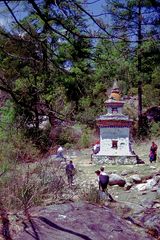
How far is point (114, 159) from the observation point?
19641mm

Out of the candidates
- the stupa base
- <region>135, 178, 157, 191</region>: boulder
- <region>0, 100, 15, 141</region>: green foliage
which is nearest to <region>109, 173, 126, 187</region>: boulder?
<region>135, 178, 157, 191</region>: boulder

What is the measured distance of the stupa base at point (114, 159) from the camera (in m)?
19.3

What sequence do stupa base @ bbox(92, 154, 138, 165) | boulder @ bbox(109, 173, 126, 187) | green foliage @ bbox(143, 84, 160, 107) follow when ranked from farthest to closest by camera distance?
green foliage @ bbox(143, 84, 160, 107) → stupa base @ bbox(92, 154, 138, 165) → boulder @ bbox(109, 173, 126, 187)

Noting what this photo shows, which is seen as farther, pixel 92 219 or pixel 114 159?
pixel 114 159

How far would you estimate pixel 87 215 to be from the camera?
890cm

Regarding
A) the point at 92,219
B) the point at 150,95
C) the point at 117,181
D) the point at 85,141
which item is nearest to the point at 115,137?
the point at 85,141

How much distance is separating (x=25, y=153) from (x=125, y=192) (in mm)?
3505

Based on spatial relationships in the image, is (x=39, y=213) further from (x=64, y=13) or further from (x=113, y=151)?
(x=113, y=151)

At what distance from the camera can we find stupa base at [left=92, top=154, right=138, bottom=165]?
19328 millimetres

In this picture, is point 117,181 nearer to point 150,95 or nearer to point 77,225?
point 77,225

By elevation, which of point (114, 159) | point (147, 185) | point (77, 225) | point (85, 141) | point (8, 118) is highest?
point (85, 141)

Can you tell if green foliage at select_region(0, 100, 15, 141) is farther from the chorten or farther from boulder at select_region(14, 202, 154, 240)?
the chorten

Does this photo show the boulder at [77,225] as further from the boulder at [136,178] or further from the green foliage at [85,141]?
the green foliage at [85,141]

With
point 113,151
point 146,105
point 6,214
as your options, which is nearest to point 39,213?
point 6,214
